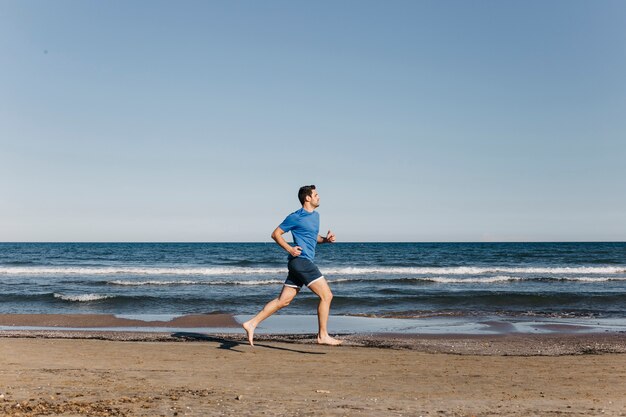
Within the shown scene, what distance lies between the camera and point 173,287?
24656 mm

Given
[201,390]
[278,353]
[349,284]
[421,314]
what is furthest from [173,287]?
[201,390]

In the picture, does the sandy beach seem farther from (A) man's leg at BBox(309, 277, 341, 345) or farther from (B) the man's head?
(B) the man's head

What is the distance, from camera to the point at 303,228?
7.50 meters

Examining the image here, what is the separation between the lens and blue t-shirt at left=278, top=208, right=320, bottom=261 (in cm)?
749

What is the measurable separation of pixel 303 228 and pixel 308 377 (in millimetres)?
1921

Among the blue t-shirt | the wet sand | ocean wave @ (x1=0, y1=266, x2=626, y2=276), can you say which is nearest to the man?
the blue t-shirt

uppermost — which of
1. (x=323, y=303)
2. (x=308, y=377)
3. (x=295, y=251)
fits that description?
(x=295, y=251)

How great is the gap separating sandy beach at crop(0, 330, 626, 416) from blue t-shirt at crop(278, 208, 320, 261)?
4.10 feet

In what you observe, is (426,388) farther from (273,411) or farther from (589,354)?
(589,354)

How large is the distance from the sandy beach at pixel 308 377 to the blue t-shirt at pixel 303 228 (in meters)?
1.25

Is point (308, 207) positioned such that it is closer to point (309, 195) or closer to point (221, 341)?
point (309, 195)

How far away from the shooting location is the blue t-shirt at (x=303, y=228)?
7491mm

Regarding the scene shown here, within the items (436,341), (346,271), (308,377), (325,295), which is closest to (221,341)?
(325,295)

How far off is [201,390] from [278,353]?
8.39 feet
